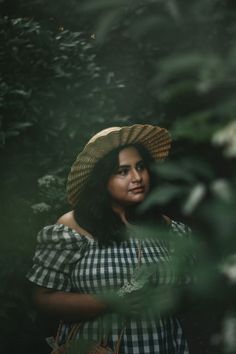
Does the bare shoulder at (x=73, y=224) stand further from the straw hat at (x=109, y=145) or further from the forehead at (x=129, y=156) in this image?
the forehead at (x=129, y=156)

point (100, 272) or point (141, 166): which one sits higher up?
point (141, 166)

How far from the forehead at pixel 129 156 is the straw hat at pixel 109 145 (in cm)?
4

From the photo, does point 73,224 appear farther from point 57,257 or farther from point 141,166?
point 141,166

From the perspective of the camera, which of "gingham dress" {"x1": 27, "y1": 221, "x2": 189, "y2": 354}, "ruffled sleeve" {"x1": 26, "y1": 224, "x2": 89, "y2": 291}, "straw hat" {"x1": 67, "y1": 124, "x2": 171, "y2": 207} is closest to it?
"gingham dress" {"x1": 27, "y1": 221, "x2": 189, "y2": 354}

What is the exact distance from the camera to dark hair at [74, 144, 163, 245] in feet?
9.44

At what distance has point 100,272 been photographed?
2740 millimetres

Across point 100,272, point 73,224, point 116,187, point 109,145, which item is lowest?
point 100,272

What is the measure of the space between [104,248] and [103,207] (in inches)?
8.6

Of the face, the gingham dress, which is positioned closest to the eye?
the face

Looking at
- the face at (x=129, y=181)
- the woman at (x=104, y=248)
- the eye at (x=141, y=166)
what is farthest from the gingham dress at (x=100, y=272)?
the eye at (x=141, y=166)

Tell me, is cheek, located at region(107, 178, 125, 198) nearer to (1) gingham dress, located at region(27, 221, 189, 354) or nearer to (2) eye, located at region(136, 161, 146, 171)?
(2) eye, located at region(136, 161, 146, 171)

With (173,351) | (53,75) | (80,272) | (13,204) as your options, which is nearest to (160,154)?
(80,272)

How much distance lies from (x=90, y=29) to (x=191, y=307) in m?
4.52

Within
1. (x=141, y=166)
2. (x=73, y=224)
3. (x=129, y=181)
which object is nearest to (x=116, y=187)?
(x=129, y=181)
